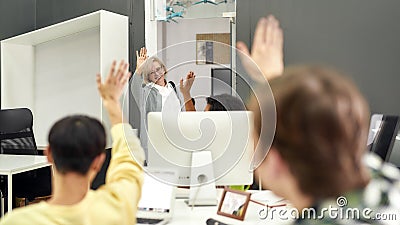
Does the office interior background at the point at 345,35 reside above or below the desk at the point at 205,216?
above

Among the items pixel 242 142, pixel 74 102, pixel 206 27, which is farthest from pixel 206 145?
pixel 206 27

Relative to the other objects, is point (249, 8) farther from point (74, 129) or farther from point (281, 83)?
point (281, 83)

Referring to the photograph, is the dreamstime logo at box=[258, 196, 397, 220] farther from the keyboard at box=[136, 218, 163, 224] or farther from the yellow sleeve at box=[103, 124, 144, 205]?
the keyboard at box=[136, 218, 163, 224]

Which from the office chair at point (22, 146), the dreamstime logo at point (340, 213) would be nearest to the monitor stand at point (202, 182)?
the dreamstime logo at point (340, 213)

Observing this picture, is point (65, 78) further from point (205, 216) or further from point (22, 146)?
point (205, 216)

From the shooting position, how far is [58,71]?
520 cm

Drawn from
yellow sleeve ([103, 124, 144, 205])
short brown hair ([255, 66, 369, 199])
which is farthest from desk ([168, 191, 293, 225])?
short brown hair ([255, 66, 369, 199])

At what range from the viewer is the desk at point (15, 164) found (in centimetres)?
331

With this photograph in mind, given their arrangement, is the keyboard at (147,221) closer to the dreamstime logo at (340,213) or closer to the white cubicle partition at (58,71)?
the dreamstime logo at (340,213)

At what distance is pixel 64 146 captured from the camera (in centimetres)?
144

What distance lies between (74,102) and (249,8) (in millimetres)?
1964

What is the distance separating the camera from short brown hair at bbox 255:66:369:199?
0.79 m

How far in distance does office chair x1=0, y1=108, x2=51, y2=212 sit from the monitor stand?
1.93m

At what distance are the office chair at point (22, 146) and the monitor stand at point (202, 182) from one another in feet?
6.33
